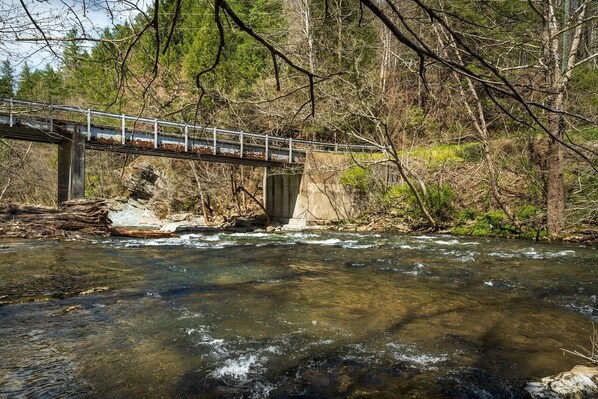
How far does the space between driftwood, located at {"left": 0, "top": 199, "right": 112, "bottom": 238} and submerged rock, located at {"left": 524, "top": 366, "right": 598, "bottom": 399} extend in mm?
13997

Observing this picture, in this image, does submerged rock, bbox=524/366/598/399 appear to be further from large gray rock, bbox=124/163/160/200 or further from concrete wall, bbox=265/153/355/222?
large gray rock, bbox=124/163/160/200

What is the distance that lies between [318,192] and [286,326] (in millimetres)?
17559

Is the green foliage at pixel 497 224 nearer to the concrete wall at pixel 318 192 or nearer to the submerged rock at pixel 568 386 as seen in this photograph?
the concrete wall at pixel 318 192

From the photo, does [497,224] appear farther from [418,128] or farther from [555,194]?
[418,128]

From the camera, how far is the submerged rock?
316cm

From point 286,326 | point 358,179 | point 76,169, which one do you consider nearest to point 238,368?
point 286,326

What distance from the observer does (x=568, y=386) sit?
3.23 meters

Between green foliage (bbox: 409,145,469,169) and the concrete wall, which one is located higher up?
green foliage (bbox: 409,145,469,169)

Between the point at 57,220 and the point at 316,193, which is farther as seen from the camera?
the point at 316,193

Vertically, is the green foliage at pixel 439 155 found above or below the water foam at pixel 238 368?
above

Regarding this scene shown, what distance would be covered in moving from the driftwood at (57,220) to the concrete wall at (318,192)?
32.5 feet

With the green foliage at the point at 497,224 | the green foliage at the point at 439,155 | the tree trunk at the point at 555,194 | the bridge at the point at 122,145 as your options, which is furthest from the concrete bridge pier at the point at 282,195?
the tree trunk at the point at 555,194

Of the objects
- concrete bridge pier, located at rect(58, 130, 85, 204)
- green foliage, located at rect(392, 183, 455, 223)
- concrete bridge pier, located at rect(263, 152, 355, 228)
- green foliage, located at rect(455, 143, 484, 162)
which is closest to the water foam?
green foliage, located at rect(392, 183, 455, 223)

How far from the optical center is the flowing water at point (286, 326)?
3.58 meters
